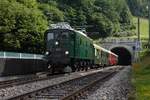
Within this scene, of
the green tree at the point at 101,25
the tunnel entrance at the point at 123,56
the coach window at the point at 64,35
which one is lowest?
the tunnel entrance at the point at 123,56

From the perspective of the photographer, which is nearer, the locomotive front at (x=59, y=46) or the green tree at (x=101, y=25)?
the locomotive front at (x=59, y=46)

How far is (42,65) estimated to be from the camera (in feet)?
159

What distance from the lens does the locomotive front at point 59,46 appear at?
123ft

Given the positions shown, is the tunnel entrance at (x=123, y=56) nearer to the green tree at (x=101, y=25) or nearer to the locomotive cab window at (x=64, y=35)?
the green tree at (x=101, y=25)

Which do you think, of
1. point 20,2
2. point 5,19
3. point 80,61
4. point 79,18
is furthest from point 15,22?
point 79,18

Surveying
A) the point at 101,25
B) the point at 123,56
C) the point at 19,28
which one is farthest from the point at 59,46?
the point at 123,56

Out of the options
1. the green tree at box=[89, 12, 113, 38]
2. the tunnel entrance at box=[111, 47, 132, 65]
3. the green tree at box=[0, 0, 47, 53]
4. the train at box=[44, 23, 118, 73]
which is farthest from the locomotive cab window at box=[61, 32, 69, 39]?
the tunnel entrance at box=[111, 47, 132, 65]

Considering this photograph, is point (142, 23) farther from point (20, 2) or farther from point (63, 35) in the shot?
point (63, 35)

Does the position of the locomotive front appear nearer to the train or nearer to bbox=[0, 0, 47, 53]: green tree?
the train

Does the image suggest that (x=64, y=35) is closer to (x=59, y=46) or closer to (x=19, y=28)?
(x=59, y=46)

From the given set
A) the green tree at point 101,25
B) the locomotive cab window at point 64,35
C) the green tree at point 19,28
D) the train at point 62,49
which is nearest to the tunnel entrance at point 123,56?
the green tree at point 101,25

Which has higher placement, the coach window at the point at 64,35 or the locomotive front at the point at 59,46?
the coach window at the point at 64,35

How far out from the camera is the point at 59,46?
124ft

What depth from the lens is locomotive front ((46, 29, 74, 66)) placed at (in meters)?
37.4
